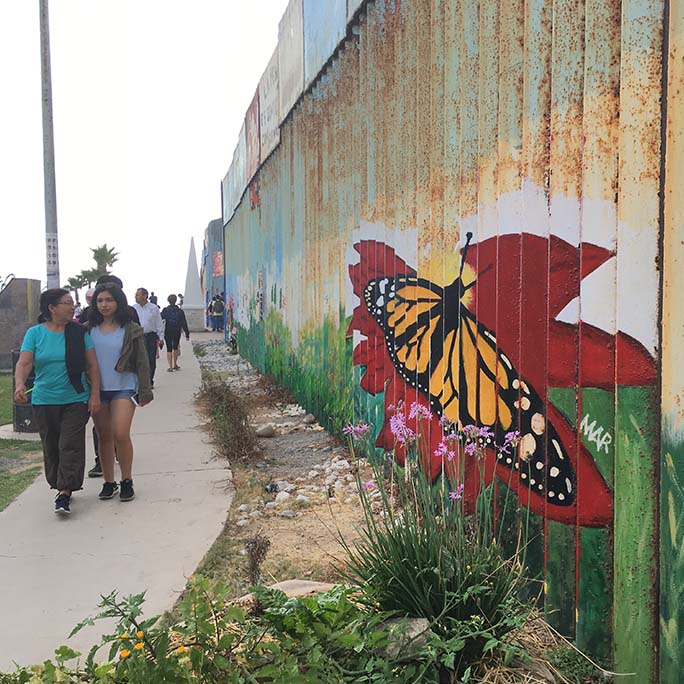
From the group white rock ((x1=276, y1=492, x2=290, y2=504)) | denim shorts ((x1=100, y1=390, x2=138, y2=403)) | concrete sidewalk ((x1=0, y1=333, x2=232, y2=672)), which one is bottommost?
concrete sidewalk ((x1=0, y1=333, x2=232, y2=672))

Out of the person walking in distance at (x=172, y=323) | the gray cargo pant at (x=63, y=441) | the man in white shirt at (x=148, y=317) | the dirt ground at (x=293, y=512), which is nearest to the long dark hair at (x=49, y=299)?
the gray cargo pant at (x=63, y=441)

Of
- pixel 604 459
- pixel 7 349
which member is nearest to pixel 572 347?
pixel 604 459

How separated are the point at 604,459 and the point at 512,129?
5.23 ft

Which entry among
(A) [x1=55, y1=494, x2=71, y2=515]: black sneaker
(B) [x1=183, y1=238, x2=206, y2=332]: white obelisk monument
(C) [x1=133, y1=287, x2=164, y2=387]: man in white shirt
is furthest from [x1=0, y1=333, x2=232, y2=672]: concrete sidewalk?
(B) [x1=183, y1=238, x2=206, y2=332]: white obelisk monument

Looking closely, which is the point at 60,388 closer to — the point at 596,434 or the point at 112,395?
the point at 112,395

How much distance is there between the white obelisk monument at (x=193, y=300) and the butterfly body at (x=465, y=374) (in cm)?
3186

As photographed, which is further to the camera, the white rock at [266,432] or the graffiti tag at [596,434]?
the white rock at [266,432]

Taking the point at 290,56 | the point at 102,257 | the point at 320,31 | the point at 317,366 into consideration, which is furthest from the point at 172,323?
the point at 102,257

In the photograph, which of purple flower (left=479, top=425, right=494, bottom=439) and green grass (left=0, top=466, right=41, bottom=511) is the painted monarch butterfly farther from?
green grass (left=0, top=466, right=41, bottom=511)

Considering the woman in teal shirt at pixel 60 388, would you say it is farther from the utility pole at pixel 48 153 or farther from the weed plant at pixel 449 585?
the utility pole at pixel 48 153

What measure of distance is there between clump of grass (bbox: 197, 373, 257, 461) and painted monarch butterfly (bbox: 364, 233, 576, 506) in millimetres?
2071

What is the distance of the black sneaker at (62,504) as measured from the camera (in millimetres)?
5316

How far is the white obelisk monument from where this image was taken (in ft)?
121

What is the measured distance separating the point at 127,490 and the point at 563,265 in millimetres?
4062
